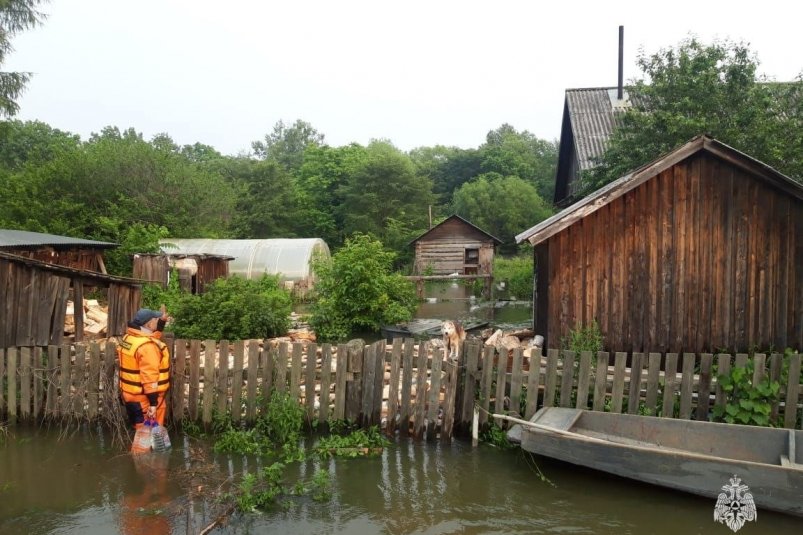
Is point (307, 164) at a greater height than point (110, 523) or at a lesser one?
greater

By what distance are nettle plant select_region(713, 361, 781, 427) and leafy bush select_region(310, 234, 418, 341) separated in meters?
10.1

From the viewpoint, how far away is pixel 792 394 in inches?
250

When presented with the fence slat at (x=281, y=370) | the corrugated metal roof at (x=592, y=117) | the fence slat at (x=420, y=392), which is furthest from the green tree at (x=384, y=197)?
the fence slat at (x=420, y=392)

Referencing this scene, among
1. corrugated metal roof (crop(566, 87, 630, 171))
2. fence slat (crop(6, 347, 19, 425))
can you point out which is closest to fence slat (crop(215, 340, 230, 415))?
fence slat (crop(6, 347, 19, 425))

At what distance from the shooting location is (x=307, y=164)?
177ft

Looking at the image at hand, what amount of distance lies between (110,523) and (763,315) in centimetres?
922

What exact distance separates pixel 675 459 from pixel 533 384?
70.9 inches

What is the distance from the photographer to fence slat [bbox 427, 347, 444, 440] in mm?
7008

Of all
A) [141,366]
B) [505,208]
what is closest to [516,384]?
[141,366]

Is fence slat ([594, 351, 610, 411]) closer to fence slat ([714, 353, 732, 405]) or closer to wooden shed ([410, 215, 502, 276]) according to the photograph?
fence slat ([714, 353, 732, 405])

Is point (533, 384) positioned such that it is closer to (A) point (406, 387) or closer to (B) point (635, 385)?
(B) point (635, 385)

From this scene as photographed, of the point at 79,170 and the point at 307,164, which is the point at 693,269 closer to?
the point at 79,170

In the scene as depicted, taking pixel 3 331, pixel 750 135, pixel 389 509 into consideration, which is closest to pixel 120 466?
pixel 389 509
